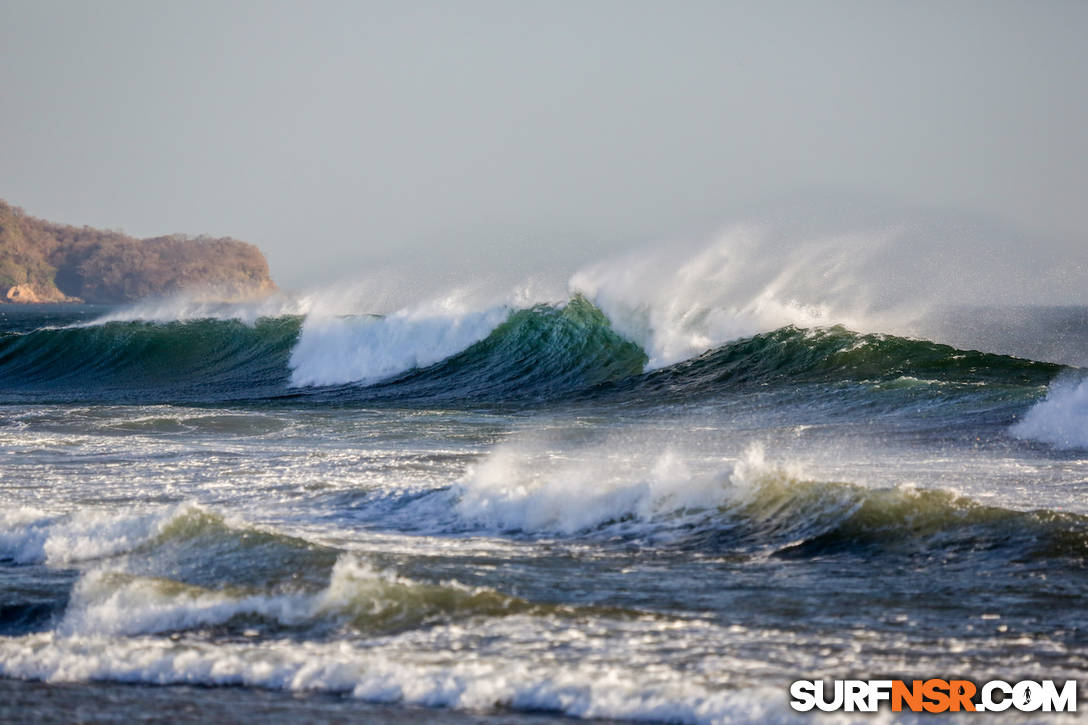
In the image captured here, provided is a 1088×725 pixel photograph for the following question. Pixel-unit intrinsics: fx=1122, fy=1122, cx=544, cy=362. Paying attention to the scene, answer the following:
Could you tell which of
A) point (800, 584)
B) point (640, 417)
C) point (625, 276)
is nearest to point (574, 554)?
point (800, 584)

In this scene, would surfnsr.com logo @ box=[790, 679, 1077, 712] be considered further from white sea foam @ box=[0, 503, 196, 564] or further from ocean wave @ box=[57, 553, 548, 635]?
white sea foam @ box=[0, 503, 196, 564]

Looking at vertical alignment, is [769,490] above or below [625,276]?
below

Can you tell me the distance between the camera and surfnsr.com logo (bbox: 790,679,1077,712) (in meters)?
4.74

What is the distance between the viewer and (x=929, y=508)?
8.41 meters

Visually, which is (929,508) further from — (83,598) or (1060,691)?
(83,598)

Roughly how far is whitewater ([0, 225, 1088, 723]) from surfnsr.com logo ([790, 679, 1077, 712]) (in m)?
0.11

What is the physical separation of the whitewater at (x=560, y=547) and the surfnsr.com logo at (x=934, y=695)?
0.36 ft

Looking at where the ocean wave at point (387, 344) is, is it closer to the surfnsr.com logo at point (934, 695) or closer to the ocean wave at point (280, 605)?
the ocean wave at point (280, 605)

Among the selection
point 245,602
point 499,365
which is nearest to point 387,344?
point 499,365

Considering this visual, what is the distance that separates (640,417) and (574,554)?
9.38 m

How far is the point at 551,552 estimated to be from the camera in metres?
8.09

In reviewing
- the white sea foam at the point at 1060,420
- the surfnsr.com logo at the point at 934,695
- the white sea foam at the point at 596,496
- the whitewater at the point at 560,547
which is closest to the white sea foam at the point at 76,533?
the whitewater at the point at 560,547

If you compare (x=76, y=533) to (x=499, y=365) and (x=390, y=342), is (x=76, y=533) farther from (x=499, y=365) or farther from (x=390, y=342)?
(x=390, y=342)

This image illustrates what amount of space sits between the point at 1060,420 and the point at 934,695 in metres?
9.44
